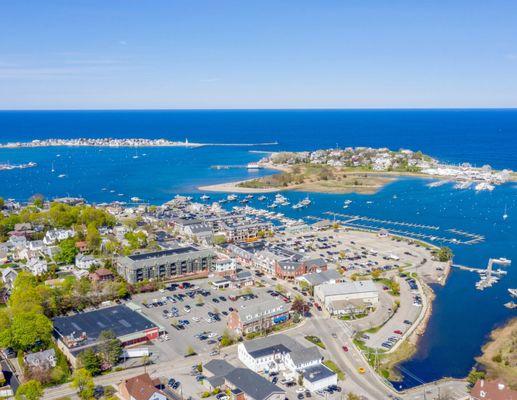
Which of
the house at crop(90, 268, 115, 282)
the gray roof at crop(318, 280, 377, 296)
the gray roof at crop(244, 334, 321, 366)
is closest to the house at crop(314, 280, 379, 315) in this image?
the gray roof at crop(318, 280, 377, 296)

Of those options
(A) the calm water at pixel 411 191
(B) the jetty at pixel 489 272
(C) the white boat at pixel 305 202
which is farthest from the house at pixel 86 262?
(C) the white boat at pixel 305 202

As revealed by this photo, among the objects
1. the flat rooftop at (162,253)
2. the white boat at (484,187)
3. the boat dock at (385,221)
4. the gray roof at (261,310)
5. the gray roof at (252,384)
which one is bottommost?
the gray roof at (252,384)

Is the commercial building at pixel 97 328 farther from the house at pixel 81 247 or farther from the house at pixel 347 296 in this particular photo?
the house at pixel 81 247

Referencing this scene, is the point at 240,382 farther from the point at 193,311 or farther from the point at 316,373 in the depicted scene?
the point at 193,311

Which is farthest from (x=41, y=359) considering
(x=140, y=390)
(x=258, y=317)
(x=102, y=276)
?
(x=102, y=276)

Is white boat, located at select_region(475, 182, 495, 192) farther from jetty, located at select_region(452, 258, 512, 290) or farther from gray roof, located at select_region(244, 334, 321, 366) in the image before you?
gray roof, located at select_region(244, 334, 321, 366)

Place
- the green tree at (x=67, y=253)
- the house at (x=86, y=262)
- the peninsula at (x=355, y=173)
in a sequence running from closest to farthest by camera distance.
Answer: the house at (x=86, y=262), the green tree at (x=67, y=253), the peninsula at (x=355, y=173)
